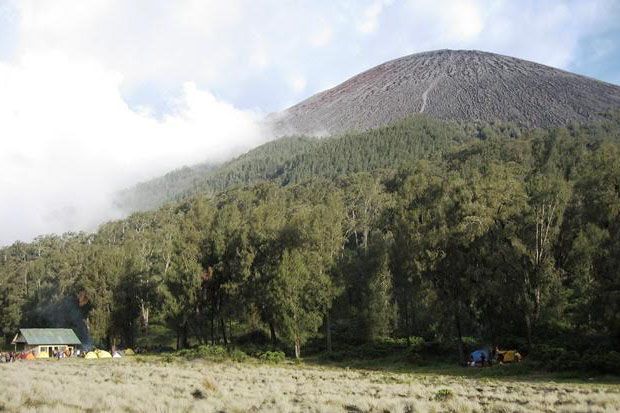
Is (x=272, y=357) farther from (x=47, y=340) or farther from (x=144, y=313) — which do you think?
(x=47, y=340)

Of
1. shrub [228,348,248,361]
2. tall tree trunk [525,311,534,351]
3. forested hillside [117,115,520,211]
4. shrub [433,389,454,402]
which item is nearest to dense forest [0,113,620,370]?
tall tree trunk [525,311,534,351]

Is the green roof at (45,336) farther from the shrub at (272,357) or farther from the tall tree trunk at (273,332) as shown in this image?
the shrub at (272,357)

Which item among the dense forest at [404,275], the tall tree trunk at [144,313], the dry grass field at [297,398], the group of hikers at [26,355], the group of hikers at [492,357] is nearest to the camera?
the dry grass field at [297,398]

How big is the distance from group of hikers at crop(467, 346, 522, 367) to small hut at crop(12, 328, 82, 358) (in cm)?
5098

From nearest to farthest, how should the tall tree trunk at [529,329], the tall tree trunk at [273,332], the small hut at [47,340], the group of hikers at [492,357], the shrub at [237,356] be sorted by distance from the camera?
the group of hikers at [492,357] < the tall tree trunk at [529,329] < the shrub at [237,356] < the tall tree trunk at [273,332] < the small hut at [47,340]

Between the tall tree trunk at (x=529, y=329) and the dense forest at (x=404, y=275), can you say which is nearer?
the tall tree trunk at (x=529, y=329)

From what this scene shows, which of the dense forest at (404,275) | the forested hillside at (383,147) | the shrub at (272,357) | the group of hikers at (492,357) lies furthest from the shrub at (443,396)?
the forested hillside at (383,147)

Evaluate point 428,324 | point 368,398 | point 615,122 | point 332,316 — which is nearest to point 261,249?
point 332,316

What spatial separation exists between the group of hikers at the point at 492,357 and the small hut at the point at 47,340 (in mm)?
50981

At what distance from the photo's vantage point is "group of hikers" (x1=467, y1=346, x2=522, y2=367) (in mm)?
34719

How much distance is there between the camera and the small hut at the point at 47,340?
6838 cm

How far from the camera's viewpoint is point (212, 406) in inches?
646

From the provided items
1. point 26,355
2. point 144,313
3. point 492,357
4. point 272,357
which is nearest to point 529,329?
point 492,357

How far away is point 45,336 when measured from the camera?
70.1 m
